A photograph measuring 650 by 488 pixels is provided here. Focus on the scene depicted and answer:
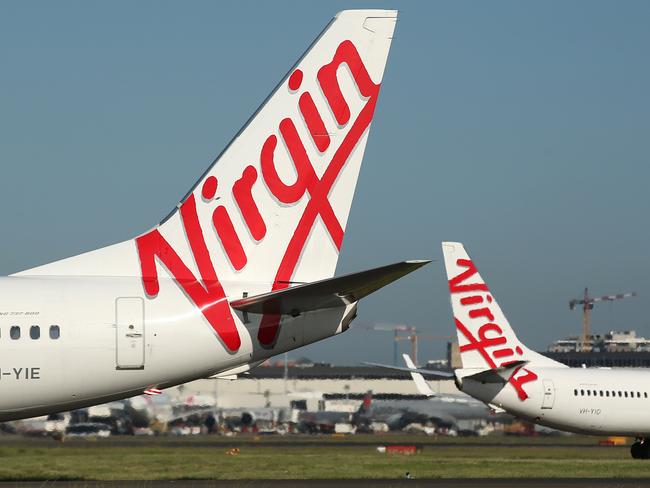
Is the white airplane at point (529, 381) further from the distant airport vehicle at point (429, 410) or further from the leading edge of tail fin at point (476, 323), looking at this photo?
the distant airport vehicle at point (429, 410)

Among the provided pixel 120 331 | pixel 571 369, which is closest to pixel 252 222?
pixel 120 331

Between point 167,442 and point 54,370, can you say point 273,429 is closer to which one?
point 167,442

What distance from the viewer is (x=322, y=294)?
1873 centimetres

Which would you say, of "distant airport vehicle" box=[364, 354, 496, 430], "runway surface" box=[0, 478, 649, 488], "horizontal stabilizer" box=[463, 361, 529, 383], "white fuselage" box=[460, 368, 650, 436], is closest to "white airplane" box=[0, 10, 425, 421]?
"runway surface" box=[0, 478, 649, 488]

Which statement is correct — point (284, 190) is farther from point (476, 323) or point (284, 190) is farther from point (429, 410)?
point (429, 410)

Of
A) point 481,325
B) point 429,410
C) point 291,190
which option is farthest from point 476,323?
point 291,190

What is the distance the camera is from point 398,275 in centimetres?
1738

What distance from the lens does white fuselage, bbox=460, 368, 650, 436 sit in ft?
154

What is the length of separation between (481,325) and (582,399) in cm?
509

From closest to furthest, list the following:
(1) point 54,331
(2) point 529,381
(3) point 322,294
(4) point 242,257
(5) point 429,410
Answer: (3) point 322,294, (1) point 54,331, (4) point 242,257, (2) point 529,381, (5) point 429,410

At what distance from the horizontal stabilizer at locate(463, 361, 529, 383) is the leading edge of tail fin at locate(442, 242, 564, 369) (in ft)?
4.33

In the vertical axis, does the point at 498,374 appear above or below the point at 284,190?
below

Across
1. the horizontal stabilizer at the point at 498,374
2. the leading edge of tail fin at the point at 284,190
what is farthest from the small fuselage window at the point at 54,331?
the horizontal stabilizer at the point at 498,374

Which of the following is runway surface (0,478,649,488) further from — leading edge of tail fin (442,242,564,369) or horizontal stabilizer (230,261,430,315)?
leading edge of tail fin (442,242,564,369)
